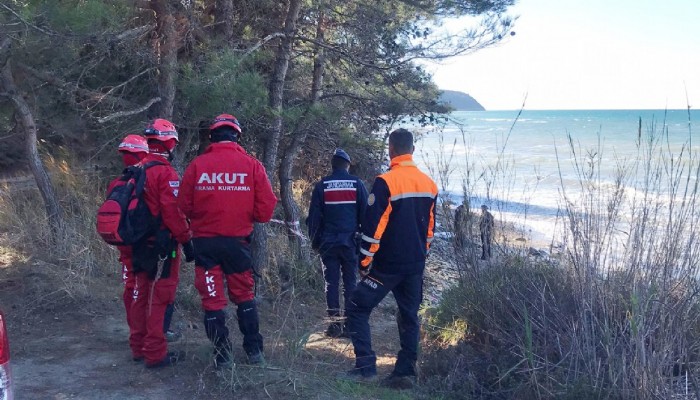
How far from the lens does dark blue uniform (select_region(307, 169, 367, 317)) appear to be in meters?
7.21

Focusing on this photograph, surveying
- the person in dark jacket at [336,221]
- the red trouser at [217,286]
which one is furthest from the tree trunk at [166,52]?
the red trouser at [217,286]

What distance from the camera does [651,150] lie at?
17.7 ft

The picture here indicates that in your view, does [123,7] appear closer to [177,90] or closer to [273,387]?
[177,90]

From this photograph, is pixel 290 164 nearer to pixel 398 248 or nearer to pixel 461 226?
pixel 461 226

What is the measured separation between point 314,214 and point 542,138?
173ft

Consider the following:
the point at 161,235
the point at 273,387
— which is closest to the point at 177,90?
Result: the point at 161,235

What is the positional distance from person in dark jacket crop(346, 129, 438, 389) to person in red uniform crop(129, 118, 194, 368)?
1.44m

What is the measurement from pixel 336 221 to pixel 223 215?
7.64ft

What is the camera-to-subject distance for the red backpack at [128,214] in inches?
201

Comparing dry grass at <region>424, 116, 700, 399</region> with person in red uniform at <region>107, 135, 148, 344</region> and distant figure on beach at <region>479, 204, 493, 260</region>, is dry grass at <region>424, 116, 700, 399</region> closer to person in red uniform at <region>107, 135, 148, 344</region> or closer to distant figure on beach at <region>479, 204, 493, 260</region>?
distant figure on beach at <region>479, 204, 493, 260</region>

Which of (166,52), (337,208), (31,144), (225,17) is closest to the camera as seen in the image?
(337,208)

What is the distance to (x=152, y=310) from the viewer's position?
536 centimetres

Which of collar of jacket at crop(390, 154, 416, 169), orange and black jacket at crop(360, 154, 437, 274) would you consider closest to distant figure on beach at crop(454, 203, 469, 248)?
orange and black jacket at crop(360, 154, 437, 274)

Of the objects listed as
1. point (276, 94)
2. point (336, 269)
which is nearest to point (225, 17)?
point (276, 94)
